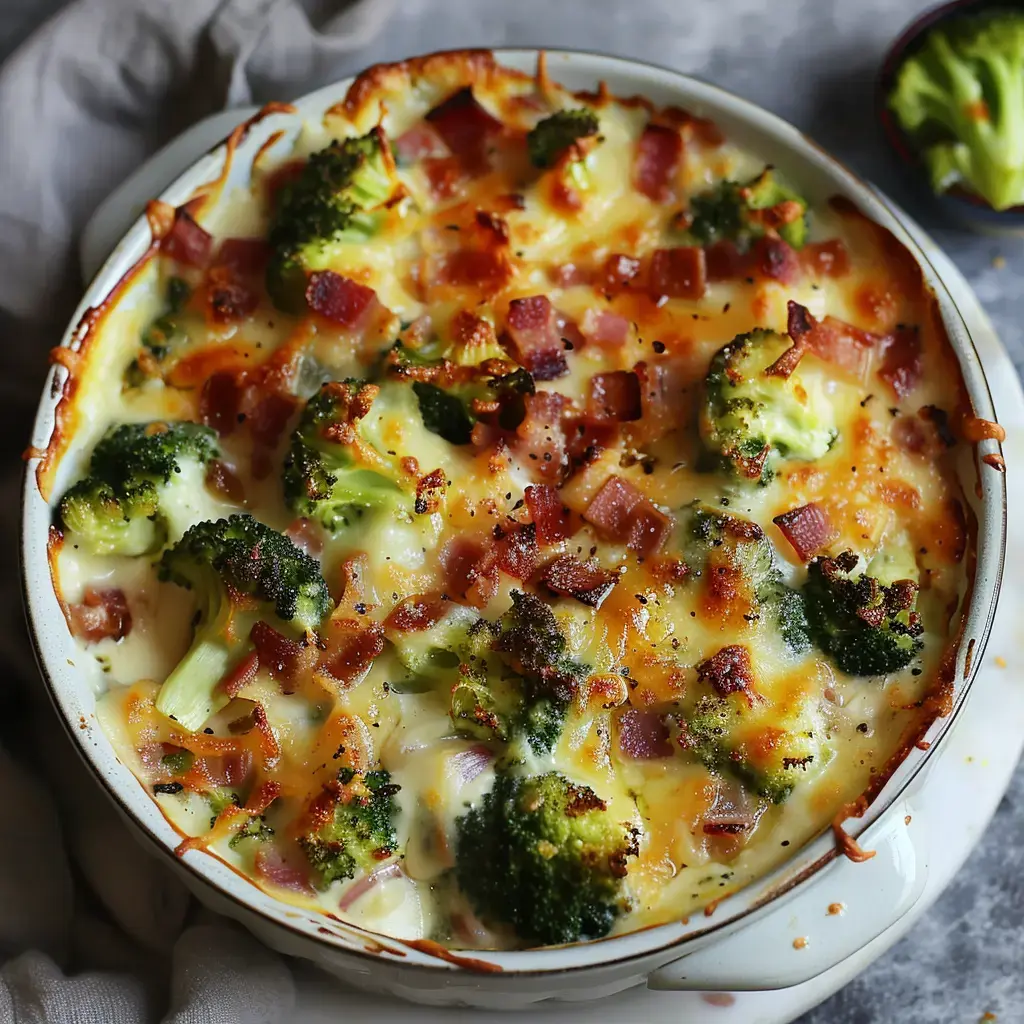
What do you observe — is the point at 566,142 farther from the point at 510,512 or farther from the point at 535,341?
the point at 510,512

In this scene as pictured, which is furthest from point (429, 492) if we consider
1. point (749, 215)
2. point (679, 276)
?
point (749, 215)

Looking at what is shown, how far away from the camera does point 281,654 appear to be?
2459 millimetres

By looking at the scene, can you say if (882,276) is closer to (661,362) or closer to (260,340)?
(661,362)

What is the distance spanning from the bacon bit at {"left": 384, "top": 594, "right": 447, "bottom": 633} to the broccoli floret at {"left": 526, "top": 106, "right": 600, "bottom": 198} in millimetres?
1079

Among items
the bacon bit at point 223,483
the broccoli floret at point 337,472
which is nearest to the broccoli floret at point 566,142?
the broccoli floret at point 337,472

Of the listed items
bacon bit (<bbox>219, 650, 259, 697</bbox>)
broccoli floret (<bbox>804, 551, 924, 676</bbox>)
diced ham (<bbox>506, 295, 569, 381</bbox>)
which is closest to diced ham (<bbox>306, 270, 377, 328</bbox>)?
diced ham (<bbox>506, 295, 569, 381</bbox>)

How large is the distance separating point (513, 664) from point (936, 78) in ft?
7.30

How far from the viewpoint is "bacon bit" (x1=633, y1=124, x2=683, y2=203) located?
9.68 feet

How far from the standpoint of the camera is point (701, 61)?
3695mm

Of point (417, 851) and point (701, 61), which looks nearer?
point (417, 851)

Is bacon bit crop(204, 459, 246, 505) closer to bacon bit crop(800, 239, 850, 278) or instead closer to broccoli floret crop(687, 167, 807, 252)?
broccoli floret crop(687, 167, 807, 252)

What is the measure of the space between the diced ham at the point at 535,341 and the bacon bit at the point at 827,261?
0.65 metres

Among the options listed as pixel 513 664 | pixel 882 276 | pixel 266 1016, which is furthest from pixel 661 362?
pixel 266 1016

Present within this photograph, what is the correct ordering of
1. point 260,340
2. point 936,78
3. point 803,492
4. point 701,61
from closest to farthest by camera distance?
point 803,492
point 260,340
point 936,78
point 701,61
